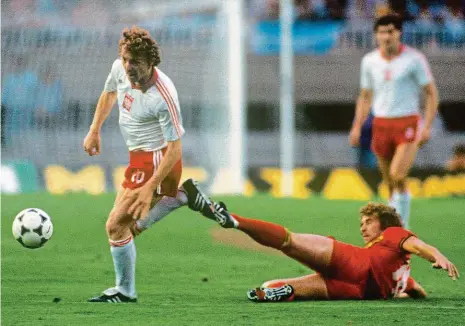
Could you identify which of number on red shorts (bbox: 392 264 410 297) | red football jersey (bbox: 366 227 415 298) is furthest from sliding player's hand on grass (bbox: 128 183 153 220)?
number on red shorts (bbox: 392 264 410 297)

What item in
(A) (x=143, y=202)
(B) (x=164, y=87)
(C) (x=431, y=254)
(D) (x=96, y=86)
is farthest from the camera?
(D) (x=96, y=86)

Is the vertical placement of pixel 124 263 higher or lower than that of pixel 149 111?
lower

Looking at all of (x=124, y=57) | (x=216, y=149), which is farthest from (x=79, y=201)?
(x=124, y=57)

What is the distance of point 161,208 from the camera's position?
27.1ft

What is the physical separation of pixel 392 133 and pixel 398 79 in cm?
58

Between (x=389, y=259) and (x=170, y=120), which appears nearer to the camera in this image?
(x=170, y=120)

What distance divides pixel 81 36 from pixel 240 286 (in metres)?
12.7

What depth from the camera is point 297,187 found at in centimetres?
2072

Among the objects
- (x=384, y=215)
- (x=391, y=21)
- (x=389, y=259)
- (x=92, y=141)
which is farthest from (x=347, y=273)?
(x=391, y=21)

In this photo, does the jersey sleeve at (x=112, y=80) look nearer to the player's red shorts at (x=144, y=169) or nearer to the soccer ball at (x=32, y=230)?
the player's red shorts at (x=144, y=169)

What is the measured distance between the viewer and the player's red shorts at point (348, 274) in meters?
7.54

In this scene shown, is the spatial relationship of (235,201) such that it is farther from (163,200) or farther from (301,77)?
(301,77)

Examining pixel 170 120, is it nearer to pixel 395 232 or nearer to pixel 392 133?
→ pixel 395 232

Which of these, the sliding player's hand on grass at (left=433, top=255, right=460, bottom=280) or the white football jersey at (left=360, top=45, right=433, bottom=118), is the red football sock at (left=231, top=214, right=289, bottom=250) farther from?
the white football jersey at (left=360, top=45, right=433, bottom=118)
